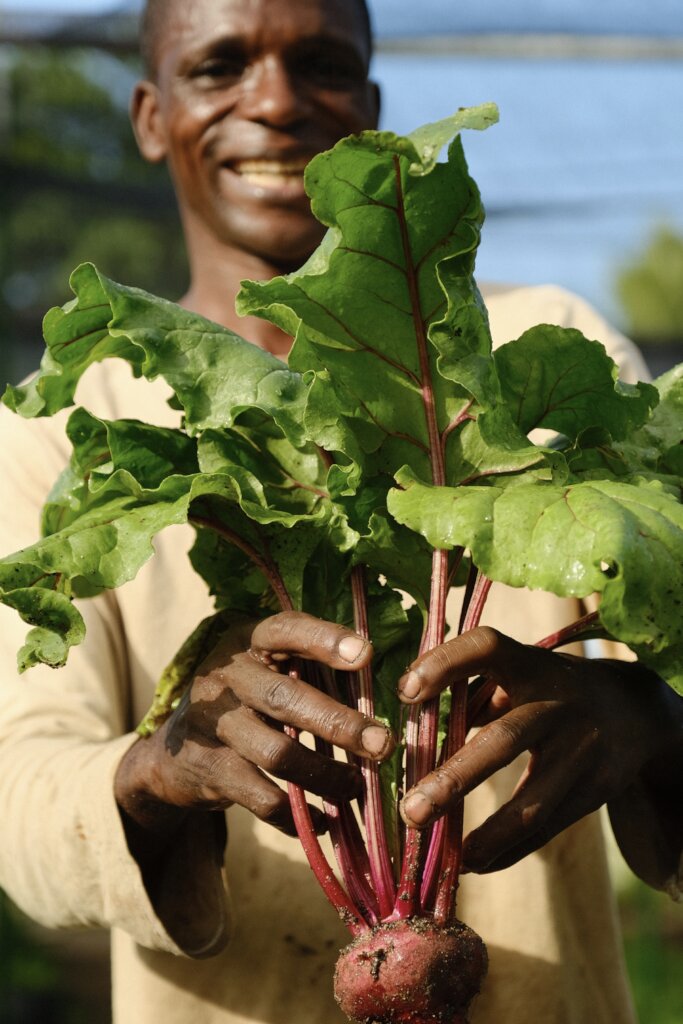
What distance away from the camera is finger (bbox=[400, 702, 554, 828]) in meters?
1.38

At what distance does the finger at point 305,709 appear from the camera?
1416 millimetres

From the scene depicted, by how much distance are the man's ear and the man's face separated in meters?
0.20

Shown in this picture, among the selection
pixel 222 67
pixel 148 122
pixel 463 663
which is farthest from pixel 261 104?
pixel 463 663

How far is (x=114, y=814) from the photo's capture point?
1770 millimetres

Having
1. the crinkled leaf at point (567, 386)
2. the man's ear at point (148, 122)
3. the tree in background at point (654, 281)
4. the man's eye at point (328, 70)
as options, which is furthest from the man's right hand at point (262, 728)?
the tree in background at point (654, 281)

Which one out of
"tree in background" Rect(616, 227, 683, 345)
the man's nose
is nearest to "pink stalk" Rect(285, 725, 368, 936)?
the man's nose

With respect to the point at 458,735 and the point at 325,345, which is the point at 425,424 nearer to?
the point at 325,345

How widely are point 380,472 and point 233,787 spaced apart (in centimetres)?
40

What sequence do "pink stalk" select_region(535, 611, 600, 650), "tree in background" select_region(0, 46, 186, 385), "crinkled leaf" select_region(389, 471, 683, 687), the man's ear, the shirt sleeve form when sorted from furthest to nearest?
"tree in background" select_region(0, 46, 186, 385), the man's ear, the shirt sleeve, "pink stalk" select_region(535, 611, 600, 650), "crinkled leaf" select_region(389, 471, 683, 687)

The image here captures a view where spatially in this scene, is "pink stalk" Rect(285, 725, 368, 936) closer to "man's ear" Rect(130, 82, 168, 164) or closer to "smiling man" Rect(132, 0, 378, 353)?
"smiling man" Rect(132, 0, 378, 353)

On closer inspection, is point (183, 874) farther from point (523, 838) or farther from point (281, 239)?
point (281, 239)

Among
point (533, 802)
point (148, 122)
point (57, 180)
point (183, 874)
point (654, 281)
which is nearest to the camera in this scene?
point (533, 802)

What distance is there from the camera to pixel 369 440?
1.53 metres

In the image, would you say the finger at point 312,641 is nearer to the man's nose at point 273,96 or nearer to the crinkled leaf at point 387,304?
the crinkled leaf at point 387,304
